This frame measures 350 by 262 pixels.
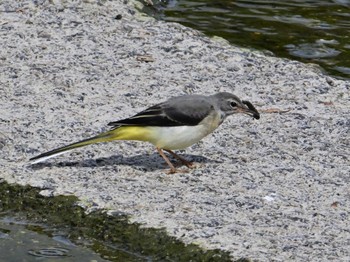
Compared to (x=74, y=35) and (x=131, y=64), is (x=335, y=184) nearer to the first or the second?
(x=131, y=64)

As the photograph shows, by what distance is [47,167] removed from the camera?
28.5 ft

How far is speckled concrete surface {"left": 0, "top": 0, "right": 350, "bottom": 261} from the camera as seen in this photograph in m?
7.76

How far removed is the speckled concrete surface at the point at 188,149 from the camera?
7758mm

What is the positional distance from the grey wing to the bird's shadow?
0.44 meters

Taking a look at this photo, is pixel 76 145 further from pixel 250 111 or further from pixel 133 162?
pixel 250 111

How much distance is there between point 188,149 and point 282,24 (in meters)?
4.47

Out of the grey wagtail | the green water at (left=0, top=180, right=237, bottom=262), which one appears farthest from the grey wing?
the green water at (left=0, top=180, right=237, bottom=262)

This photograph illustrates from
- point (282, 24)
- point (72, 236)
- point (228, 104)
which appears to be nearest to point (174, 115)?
point (228, 104)

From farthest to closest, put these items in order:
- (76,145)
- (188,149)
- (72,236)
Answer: (188,149), (76,145), (72,236)

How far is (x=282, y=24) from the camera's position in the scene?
13453 millimetres

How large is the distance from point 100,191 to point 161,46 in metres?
3.71

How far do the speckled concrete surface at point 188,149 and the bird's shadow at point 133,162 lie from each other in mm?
12

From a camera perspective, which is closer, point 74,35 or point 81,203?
point 81,203

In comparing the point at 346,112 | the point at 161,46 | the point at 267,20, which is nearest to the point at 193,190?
the point at 346,112
